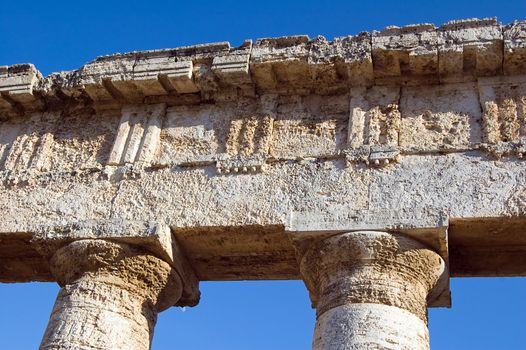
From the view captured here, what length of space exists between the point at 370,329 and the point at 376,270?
67 centimetres

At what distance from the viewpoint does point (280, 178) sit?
754 centimetres

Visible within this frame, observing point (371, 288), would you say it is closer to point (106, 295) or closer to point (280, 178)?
point (280, 178)

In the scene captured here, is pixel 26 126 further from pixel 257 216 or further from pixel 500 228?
pixel 500 228

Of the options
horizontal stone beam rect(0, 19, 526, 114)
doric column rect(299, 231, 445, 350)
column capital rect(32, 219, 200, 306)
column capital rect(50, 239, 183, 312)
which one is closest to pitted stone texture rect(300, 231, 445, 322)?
doric column rect(299, 231, 445, 350)

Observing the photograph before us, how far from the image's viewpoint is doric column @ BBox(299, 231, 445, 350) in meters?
6.24

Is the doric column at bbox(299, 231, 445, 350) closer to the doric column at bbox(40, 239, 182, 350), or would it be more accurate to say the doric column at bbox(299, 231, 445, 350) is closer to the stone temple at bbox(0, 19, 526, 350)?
the stone temple at bbox(0, 19, 526, 350)

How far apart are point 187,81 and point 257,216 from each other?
2128 millimetres

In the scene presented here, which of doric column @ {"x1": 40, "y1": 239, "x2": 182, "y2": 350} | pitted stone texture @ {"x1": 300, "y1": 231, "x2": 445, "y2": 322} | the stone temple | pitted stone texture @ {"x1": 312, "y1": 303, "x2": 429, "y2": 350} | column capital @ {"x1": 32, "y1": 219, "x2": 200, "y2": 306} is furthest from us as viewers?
column capital @ {"x1": 32, "y1": 219, "x2": 200, "y2": 306}

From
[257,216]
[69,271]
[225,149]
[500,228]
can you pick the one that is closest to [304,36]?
[225,149]

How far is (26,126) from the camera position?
9148 mm

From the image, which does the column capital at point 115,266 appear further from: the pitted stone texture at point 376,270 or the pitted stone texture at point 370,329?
the pitted stone texture at point 370,329

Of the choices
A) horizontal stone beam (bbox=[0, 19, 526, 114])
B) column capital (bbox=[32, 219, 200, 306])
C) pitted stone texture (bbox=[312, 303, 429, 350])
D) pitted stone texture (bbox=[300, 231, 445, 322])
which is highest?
horizontal stone beam (bbox=[0, 19, 526, 114])

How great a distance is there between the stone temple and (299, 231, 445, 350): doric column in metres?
0.02

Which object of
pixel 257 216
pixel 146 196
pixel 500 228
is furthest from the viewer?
pixel 146 196
